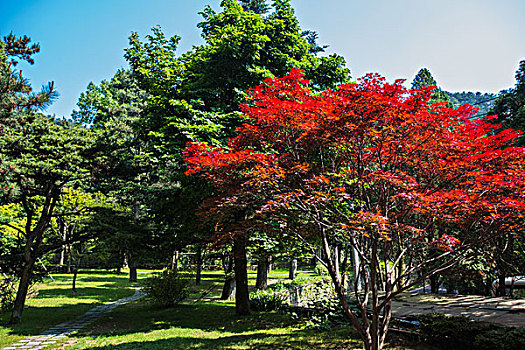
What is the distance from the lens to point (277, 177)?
222 inches

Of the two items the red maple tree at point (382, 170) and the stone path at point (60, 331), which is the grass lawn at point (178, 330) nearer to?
the stone path at point (60, 331)

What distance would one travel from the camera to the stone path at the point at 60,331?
8.28 metres

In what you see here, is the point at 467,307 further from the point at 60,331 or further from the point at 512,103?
the point at 60,331

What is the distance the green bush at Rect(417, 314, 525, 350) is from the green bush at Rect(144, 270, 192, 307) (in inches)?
405

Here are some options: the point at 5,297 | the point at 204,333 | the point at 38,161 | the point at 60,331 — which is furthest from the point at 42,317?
the point at 204,333

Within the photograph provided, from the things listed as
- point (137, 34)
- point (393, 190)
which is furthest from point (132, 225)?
point (393, 190)

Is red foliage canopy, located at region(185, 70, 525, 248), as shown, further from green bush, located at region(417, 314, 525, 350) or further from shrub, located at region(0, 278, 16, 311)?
shrub, located at region(0, 278, 16, 311)

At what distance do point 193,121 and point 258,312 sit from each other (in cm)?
719

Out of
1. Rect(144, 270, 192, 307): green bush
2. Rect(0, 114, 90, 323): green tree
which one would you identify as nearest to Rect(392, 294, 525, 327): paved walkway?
Rect(144, 270, 192, 307): green bush

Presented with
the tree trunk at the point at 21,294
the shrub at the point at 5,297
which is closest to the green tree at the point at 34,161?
the tree trunk at the point at 21,294

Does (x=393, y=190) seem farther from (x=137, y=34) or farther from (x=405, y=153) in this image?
(x=137, y=34)

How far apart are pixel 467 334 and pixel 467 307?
13.0 ft

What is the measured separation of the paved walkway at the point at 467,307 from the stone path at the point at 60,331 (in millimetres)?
9575

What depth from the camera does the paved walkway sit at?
8.26 m
